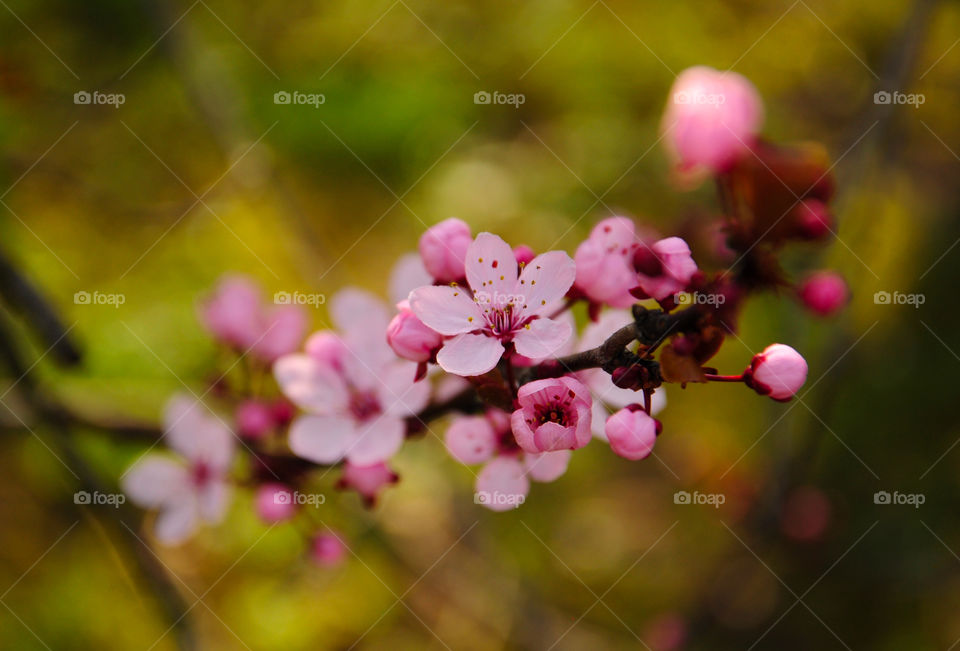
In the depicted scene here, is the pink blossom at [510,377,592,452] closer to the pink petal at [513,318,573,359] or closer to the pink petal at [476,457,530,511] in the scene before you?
the pink petal at [513,318,573,359]

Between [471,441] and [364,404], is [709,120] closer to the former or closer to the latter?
[471,441]

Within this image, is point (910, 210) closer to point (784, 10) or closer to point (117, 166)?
point (784, 10)

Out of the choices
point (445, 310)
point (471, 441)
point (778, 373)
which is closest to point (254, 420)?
point (471, 441)

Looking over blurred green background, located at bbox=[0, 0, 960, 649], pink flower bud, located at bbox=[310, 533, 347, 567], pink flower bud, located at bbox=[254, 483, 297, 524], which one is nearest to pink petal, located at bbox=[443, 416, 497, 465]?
pink flower bud, located at bbox=[254, 483, 297, 524]

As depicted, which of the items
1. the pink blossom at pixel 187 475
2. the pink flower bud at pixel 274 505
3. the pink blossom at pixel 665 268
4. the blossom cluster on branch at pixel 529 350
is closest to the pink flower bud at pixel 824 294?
the blossom cluster on branch at pixel 529 350

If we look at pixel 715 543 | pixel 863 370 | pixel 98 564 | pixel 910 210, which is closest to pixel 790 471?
pixel 863 370

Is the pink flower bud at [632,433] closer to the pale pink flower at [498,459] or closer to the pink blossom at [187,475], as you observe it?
the pale pink flower at [498,459]
